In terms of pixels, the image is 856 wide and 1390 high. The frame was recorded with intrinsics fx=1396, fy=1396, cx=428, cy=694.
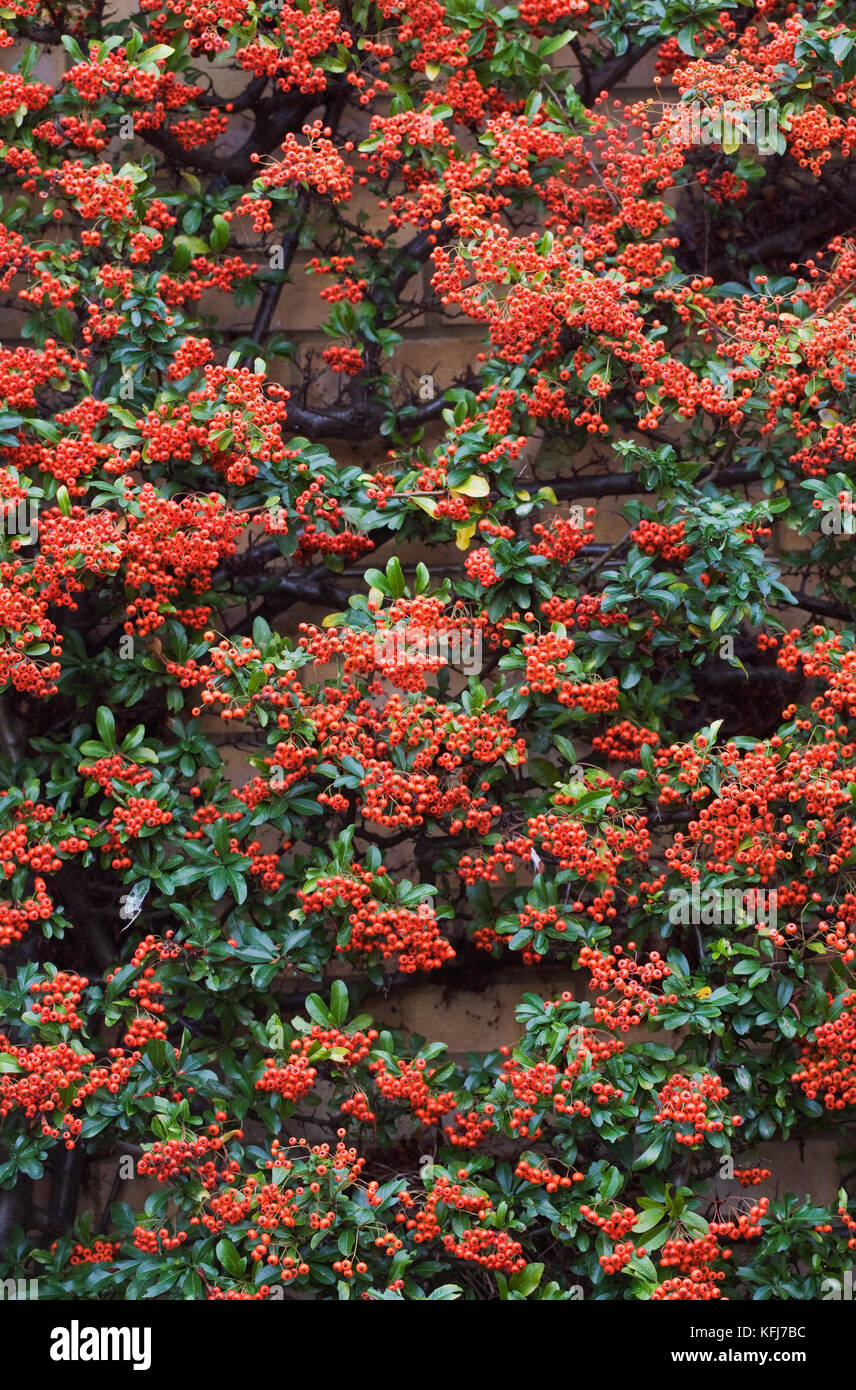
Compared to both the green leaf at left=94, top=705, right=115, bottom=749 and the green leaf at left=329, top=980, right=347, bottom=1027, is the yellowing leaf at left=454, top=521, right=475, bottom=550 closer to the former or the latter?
the green leaf at left=94, top=705, right=115, bottom=749

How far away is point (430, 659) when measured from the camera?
11.4 ft

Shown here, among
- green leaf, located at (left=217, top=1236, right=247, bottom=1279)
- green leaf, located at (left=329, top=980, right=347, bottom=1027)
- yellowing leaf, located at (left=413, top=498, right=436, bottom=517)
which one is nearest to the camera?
green leaf, located at (left=217, top=1236, right=247, bottom=1279)

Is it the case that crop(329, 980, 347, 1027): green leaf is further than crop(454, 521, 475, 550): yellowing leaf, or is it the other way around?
crop(454, 521, 475, 550): yellowing leaf

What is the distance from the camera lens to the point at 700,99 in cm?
387

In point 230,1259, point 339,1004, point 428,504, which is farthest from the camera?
point 428,504

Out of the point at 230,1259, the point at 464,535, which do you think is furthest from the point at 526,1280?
the point at 464,535

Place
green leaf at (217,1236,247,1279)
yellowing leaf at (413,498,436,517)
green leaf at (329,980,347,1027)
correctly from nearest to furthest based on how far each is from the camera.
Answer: green leaf at (217,1236,247,1279), green leaf at (329,980,347,1027), yellowing leaf at (413,498,436,517)

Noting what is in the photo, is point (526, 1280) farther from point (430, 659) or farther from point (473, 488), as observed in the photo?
point (473, 488)

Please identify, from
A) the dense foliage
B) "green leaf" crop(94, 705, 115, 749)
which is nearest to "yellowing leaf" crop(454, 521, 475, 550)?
the dense foliage

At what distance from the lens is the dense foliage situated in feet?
11.5

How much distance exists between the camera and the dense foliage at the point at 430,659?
350 centimetres

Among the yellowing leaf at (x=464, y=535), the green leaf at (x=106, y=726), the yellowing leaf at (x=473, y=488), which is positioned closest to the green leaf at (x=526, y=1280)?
the green leaf at (x=106, y=726)

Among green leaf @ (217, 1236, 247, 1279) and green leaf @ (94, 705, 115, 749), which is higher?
green leaf @ (94, 705, 115, 749)

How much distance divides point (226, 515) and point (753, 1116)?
2.09 metres
